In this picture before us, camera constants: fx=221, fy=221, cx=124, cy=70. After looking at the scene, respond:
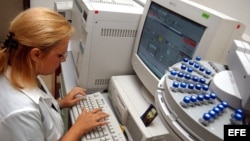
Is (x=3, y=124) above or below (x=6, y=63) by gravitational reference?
below

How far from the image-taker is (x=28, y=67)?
81 centimetres

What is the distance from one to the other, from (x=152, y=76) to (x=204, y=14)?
1.17 ft

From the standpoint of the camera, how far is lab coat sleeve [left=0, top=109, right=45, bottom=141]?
0.75 meters

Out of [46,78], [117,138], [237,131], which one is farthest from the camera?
[46,78]

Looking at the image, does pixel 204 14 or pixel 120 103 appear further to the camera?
pixel 120 103

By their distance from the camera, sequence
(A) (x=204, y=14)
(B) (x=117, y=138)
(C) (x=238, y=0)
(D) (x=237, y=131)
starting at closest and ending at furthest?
(D) (x=237, y=131) → (A) (x=204, y=14) → (B) (x=117, y=138) → (C) (x=238, y=0)

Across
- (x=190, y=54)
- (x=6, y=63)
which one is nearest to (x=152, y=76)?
(x=190, y=54)

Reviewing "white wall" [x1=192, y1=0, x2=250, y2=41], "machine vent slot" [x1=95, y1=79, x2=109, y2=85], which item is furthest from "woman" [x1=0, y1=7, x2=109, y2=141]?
"white wall" [x1=192, y1=0, x2=250, y2=41]

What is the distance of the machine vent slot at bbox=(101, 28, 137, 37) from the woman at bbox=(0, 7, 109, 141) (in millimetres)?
239

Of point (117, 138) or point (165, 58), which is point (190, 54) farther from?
point (117, 138)

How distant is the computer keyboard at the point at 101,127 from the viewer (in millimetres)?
917

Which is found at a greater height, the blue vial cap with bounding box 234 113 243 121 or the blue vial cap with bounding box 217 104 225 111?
the blue vial cap with bounding box 234 113 243 121

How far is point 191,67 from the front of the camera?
1.85 feet

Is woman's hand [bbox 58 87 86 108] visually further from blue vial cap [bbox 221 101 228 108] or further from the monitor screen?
blue vial cap [bbox 221 101 228 108]
